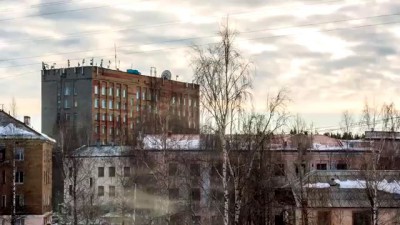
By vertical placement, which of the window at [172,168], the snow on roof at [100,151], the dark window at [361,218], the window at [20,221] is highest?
the snow on roof at [100,151]

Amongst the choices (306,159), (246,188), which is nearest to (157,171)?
(246,188)

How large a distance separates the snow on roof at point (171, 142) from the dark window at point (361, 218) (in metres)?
10.2

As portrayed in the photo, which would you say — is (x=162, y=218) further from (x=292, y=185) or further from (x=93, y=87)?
(x=93, y=87)

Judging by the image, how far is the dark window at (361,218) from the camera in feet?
115

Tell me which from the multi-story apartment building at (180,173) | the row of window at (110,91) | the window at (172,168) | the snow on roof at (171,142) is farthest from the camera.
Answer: the row of window at (110,91)

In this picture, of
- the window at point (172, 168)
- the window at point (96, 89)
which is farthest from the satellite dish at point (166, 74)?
the window at point (172, 168)

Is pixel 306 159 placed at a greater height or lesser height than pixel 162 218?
greater

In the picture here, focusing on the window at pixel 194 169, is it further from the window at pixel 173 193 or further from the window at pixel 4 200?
the window at pixel 4 200

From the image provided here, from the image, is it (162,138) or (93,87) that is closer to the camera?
(162,138)

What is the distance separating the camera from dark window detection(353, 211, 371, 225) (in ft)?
115

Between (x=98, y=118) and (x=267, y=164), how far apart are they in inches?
2260

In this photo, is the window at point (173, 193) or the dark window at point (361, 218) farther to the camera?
the window at point (173, 193)

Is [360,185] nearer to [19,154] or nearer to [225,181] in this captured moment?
[225,181]

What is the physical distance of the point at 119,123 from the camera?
9550cm
